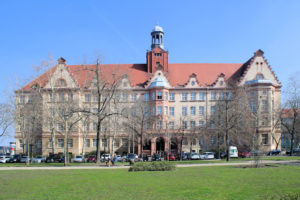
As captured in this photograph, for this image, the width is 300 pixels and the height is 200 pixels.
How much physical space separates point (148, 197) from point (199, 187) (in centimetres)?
332

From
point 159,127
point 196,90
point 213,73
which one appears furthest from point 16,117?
point 213,73

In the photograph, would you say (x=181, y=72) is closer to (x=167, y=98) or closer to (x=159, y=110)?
(x=167, y=98)

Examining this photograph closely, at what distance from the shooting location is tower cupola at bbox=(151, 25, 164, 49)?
69.4 meters

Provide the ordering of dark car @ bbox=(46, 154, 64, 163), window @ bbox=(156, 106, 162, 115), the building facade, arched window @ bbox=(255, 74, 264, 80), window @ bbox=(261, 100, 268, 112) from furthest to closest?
window @ bbox=(156, 106, 162, 115) → arched window @ bbox=(255, 74, 264, 80) → window @ bbox=(261, 100, 268, 112) → the building facade → dark car @ bbox=(46, 154, 64, 163)

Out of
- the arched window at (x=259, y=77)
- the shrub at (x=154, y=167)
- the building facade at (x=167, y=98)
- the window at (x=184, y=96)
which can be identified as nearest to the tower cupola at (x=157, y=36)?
the building facade at (x=167, y=98)

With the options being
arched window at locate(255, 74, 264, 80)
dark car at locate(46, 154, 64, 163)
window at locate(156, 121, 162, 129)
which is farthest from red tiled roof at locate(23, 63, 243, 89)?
dark car at locate(46, 154, 64, 163)

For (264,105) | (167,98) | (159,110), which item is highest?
(167,98)

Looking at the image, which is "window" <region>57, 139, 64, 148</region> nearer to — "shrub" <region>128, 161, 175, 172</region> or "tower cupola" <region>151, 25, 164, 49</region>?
"tower cupola" <region>151, 25, 164, 49</region>

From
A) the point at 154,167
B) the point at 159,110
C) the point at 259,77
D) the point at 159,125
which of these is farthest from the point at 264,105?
the point at 154,167

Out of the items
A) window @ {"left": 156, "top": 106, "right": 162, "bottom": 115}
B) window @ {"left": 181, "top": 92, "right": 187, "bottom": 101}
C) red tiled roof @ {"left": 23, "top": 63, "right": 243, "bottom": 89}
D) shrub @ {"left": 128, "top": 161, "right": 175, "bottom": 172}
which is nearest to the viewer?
shrub @ {"left": 128, "top": 161, "right": 175, "bottom": 172}

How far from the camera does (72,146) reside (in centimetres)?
6047

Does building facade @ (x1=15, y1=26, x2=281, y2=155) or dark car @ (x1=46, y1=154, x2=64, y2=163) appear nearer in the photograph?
dark car @ (x1=46, y1=154, x2=64, y2=163)

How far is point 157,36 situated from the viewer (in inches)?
2758

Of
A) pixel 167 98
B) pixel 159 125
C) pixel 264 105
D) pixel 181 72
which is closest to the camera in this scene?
pixel 264 105
